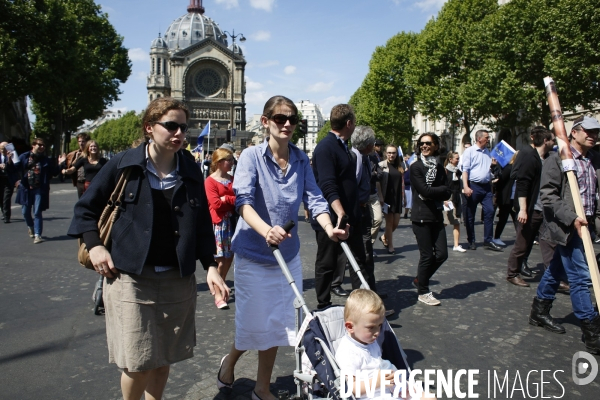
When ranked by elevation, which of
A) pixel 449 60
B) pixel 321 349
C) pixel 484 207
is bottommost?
pixel 321 349

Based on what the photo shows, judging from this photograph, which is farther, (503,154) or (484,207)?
(503,154)

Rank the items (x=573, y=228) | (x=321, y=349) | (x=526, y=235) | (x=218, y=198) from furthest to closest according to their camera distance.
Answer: (x=526, y=235) < (x=218, y=198) < (x=573, y=228) < (x=321, y=349)

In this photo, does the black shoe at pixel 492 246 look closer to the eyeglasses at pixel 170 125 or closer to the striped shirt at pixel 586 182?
the striped shirt at pixel 586 182

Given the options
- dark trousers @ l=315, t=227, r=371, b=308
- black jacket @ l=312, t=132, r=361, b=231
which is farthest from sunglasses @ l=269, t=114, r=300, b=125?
dark trousers @ l=315, t=227, r=371, b=308

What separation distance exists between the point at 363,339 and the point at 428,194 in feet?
10.7

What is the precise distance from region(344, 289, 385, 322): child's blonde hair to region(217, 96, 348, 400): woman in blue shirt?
61 cm

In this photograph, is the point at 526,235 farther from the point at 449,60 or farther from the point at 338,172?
the point at 449,60

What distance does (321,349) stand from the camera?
3111mm

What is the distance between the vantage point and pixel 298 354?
3.25m

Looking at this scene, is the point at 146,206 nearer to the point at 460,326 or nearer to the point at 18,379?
the point at 18,379

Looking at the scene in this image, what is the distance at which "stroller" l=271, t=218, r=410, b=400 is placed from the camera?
302 cm

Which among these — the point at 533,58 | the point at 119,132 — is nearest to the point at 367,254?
the point at 533,58

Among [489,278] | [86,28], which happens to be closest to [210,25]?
[86,28]

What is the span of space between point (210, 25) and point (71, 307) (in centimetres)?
12517
